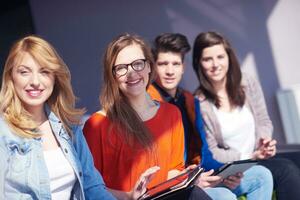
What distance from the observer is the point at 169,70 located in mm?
2920

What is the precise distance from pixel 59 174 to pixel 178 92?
119 centimetres

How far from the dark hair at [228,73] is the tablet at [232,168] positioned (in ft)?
2.37

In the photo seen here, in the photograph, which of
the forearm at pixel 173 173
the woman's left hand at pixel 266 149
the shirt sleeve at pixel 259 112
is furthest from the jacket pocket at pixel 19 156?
the shirt sleeve at pixel 259 112

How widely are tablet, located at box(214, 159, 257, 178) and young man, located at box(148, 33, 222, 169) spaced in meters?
0.27

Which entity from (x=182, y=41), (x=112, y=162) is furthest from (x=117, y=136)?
(x=182, y=41)

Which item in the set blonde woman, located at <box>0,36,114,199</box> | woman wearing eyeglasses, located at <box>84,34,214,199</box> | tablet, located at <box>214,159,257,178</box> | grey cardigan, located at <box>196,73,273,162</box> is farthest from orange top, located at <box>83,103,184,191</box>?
grey cardigan, located at <box>196,73,273,162</box>

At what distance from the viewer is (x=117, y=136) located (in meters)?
2.41

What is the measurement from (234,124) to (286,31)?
5.80ft

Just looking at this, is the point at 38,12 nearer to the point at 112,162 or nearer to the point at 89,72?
the point at 89,72

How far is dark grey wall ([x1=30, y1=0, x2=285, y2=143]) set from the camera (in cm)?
381

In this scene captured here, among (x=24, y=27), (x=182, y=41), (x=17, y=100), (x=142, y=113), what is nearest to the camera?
(x=17, y=100)

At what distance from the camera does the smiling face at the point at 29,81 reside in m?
2.00

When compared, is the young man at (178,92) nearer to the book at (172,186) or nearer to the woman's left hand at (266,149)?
the woman's left hand at (266,149)

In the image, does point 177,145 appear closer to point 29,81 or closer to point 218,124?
point 218,124
